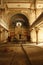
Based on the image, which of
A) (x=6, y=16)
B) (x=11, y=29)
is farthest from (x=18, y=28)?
(x=6, y=16)

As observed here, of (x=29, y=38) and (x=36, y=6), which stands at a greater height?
(x=36, y=6)

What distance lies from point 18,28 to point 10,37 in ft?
8.60

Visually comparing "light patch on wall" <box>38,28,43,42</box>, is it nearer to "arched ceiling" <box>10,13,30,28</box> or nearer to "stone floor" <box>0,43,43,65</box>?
"arched ceiling" <box>10,13,30,28</box>

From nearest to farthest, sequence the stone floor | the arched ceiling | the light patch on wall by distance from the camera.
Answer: the stone floor
the light patch on wall
the arched ceiling

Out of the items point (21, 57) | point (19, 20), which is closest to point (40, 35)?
point (19, 20)

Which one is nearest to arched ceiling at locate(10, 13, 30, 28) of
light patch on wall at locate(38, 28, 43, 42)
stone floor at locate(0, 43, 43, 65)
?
light patch on wall at locate(38, 28, 43, 42)

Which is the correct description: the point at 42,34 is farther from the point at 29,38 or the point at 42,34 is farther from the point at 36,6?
the point at 36,6

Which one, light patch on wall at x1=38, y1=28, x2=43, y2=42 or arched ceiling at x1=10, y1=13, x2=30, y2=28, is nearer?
light patch on wall at x1=38, y1=28, x2=43, y2=42

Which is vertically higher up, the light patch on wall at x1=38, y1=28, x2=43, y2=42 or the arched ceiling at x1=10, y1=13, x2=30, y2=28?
the arched ceiling at x1=10, y1=13, x2=30, y2=28

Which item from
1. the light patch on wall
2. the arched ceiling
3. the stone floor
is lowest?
the stone floor

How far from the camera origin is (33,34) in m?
28.8

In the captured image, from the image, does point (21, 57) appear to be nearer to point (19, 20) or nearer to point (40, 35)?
point (40, 35)

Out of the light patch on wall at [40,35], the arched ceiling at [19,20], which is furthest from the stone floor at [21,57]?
the arched ceiling at [19,20]

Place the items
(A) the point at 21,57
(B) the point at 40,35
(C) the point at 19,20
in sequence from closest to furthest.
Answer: (A) the point at 21,57
(B) the point at 40,35
(C) the point at 19,20
